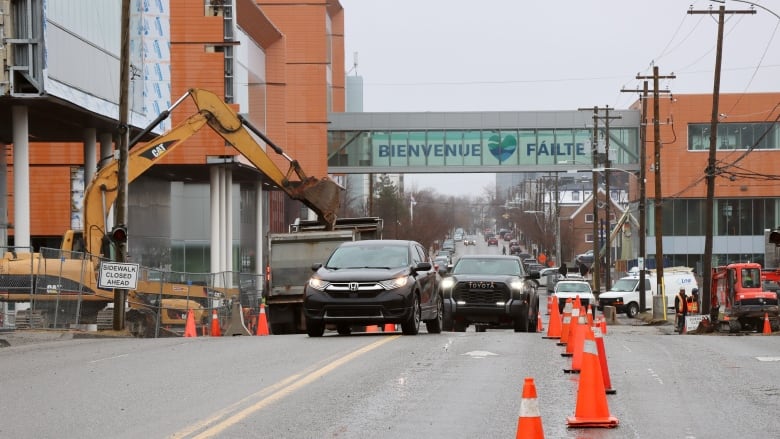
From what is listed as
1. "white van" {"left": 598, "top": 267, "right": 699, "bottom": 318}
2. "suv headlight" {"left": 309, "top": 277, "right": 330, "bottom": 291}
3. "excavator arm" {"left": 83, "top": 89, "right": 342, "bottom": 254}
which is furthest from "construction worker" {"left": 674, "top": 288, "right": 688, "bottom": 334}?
"suv headlight" {"left": 309, "top": 277, "right": 330, "bottom": 291}

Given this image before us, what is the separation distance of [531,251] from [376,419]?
150 m

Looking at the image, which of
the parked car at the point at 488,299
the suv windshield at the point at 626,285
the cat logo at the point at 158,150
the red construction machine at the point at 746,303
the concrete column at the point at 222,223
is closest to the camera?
the parked car at the point at 488,299

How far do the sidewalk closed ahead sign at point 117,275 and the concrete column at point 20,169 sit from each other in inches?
357

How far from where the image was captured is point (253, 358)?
17156 millimetres

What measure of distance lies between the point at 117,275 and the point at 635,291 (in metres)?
34.9

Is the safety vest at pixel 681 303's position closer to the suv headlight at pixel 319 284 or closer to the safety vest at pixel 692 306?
the safety vest at pixel 692 306

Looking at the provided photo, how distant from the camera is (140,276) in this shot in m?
32.6

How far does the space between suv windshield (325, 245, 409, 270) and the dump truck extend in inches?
303

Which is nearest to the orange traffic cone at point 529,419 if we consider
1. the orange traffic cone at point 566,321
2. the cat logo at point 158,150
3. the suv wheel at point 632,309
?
the orange traffic cone at point 566,321

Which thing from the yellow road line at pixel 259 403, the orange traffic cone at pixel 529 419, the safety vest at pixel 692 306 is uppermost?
the orange traffic cone at pixel 529 419

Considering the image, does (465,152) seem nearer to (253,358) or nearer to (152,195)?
(152,195)

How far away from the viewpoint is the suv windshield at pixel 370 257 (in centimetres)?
2219

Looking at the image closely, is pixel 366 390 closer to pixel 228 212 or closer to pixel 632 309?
pixel 228 212

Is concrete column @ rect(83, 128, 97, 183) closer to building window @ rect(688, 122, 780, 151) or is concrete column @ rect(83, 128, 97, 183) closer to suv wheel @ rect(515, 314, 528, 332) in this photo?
suv wheel @ rect(515, 314, 528, 332)
